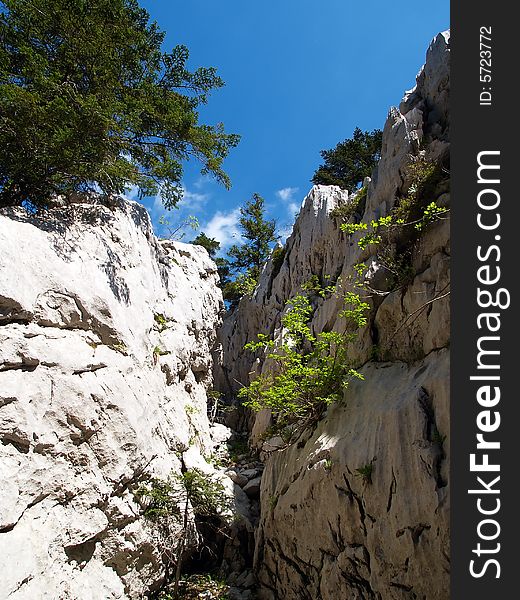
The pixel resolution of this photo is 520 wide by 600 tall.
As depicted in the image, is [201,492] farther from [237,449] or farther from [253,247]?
[253,247]

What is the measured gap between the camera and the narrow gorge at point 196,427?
7.15 metres

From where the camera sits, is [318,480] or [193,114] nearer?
[318,480]

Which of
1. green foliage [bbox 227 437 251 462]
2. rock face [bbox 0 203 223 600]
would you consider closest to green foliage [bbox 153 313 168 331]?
rock face [bbox 0 203 223 600]

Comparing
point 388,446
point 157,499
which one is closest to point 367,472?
point 388,446

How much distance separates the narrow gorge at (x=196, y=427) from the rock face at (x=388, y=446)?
4 cm

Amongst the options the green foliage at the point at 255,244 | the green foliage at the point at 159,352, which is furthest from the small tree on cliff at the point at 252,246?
the green foliage at the point at 159,352

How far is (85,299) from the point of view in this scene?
991cm

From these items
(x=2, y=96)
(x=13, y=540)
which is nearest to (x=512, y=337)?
(x=13, y=540)

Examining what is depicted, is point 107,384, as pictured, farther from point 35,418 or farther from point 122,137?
point 122,137

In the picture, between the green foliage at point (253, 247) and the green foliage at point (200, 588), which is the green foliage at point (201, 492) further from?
the green foliage at point (253, 247)

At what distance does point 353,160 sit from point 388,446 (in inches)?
874

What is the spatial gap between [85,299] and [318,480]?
7349mm

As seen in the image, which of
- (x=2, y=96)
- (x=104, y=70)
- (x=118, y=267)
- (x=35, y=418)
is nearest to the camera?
(x=35, y=418)

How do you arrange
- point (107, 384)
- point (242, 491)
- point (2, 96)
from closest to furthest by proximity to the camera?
point (2, 96), point (107, 384), point (242, 491)
